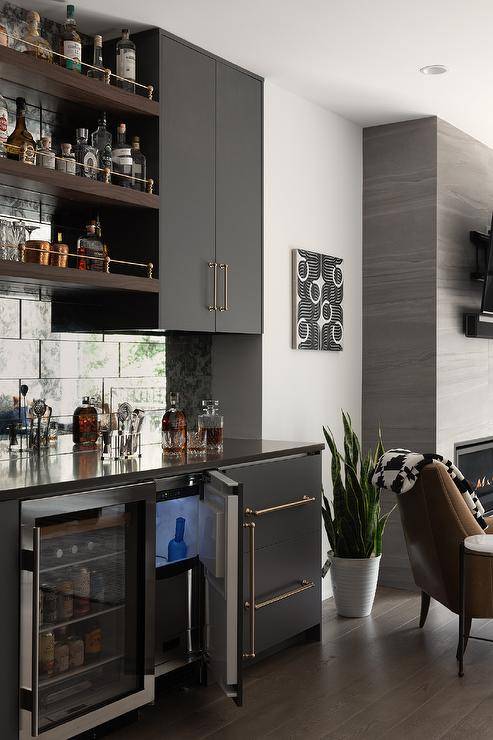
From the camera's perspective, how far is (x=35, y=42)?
9.91ft

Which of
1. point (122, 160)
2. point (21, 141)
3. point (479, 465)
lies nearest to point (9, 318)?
point (21, 141)

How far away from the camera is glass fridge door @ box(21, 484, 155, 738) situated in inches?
98.2

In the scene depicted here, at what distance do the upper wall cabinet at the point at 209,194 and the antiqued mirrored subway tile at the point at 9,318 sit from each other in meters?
0.58

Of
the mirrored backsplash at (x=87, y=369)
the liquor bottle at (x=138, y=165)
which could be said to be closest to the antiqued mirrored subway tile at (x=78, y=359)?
the mirrored backsplash at (x=87, y=369)

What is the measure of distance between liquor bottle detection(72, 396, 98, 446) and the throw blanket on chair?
1240 mm

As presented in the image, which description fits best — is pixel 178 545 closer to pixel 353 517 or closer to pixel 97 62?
pixel 353 517

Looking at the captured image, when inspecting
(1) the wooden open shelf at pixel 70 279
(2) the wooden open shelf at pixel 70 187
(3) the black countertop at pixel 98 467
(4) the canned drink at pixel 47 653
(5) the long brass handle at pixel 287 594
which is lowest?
(5) the long brass handle at pixel 287 594

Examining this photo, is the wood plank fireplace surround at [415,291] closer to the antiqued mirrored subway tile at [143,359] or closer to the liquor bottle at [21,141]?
the antiqued mirrored subway tile at [143,359]

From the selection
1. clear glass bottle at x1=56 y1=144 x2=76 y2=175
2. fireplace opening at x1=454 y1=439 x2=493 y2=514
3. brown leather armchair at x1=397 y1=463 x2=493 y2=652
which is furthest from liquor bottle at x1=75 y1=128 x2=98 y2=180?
fireplace opening at x1=454 y1=439 x2=493 y2=514

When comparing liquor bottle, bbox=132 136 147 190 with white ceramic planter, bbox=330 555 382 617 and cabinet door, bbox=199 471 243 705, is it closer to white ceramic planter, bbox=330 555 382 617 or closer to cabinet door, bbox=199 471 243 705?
cabinet door, bbox=199 471 243 705

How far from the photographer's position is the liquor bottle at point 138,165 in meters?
3.41

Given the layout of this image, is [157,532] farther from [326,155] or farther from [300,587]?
[326,155]

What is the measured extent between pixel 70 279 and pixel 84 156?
53cm

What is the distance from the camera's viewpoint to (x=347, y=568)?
4.23 m
